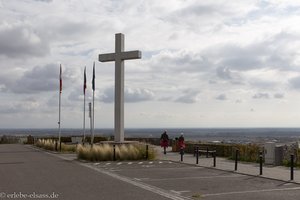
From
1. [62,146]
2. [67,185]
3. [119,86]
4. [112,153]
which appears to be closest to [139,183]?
[67,185]

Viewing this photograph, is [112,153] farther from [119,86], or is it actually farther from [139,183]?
[139,183]

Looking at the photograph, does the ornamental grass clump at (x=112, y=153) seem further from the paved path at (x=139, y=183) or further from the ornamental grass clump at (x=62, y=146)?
the ornamental grass clump at (x=62, y=146)

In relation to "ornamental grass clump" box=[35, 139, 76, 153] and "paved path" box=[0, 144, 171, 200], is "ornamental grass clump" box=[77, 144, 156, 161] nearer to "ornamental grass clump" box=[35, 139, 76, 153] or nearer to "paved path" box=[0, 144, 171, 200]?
"paved path" box=[0, 144, 171, 200]

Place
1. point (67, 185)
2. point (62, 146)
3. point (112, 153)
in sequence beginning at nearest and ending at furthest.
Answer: point (67, 185)
point (112, 153)
point (62, 146)

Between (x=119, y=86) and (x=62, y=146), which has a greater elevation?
(x=119, y=86)

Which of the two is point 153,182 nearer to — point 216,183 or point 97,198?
point 216,183

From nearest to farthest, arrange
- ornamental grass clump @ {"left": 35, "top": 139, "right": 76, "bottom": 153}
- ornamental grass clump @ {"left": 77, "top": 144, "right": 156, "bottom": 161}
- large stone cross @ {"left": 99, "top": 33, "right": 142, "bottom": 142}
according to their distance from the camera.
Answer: ornamental grass clump @ {"left": 77, "top": 144, "right": 156, "bottom": 161} < large stone cross @ {"left": 99, "top": 33, "right": 142, "bottom": 142} < ornamental grass clump @ {"left": 35, "top": 139, "right": 76, "bottom": 153}

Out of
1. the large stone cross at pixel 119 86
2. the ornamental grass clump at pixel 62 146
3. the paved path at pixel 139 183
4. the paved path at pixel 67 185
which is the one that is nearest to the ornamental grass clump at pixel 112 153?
the paved path at pixel 139 183

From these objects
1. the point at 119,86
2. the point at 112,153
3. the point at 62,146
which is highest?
the point at 119,86

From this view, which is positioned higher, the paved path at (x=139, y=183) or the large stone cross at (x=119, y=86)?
the large stone cross at (x=119, y=86)

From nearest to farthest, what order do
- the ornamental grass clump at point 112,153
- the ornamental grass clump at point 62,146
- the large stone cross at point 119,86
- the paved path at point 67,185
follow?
1. the paved path at point 67,185
2. the ornamental grass clump at point 112,153
3. the large stone cross at point 119,86
4. the ornamental grass clump at point 62,146

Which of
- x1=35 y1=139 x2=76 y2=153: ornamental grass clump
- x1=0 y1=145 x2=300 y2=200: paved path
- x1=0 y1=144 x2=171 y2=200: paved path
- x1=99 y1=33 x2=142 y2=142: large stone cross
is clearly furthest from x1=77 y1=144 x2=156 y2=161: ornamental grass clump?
x1=35 y1=139 x2=76 y2=153: ornamental grass clump

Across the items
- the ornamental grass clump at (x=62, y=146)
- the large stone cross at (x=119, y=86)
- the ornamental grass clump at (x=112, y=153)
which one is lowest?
the ornamental grass clump at (x=62, y=146)

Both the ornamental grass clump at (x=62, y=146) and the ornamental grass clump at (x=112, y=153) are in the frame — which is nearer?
the ornamental grass clump at (x=112, y=153)
